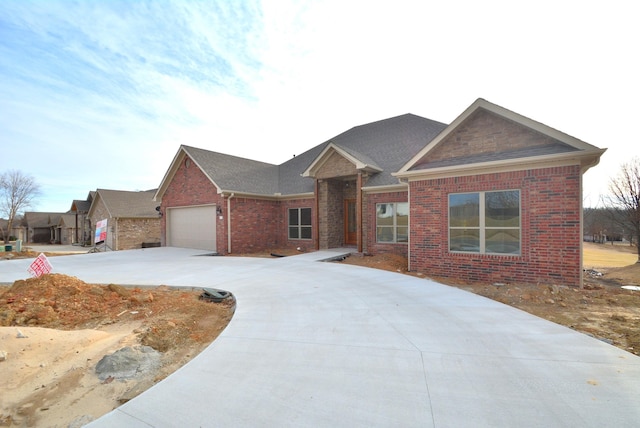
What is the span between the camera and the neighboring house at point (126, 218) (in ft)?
81.4

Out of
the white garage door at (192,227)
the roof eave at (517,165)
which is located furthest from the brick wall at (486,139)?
the white garage door at (192,227)

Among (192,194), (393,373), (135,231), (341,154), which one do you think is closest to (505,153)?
(341,154)

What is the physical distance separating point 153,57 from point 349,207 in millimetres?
10347

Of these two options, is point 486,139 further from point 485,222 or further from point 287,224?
point 287,224

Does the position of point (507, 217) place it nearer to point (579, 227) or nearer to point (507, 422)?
point (579, 227)

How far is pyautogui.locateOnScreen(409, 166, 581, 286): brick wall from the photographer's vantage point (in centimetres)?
688

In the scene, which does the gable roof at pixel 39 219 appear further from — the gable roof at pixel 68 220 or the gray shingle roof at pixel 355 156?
the gray shingle roof at pixel 355 156

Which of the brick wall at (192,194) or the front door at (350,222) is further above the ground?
the brick wall at (192,194)

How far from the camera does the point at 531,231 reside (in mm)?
7277

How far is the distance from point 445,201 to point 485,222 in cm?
122

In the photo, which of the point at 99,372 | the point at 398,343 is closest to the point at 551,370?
the point at 398,343

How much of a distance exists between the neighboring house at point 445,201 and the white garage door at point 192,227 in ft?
0.34

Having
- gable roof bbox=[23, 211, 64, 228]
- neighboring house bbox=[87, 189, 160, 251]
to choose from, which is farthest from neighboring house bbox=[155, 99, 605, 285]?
gable roof bbox=[23, 211, 64, 228]

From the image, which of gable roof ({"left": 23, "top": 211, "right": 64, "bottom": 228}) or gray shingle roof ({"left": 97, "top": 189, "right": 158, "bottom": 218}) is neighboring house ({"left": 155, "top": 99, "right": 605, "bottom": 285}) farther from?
gable roof ({"left": 23, "top": 211, "right": 64, "bottom": 228})
